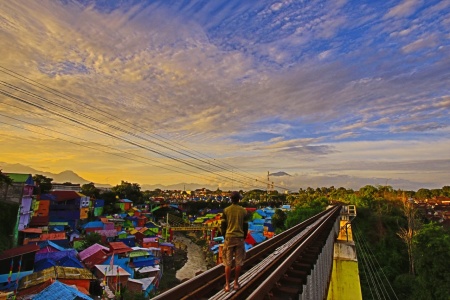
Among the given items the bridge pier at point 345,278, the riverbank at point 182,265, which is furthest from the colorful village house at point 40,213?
the bridge pier at point 345,278

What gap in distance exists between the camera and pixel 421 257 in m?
19.8

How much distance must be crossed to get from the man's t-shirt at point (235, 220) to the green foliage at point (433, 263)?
20.4 metres

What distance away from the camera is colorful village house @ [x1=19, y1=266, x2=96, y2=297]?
752 inches

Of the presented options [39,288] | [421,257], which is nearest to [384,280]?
[421,257]

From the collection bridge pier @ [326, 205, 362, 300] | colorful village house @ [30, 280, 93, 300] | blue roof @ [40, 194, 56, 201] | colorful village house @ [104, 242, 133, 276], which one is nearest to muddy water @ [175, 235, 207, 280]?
colorful village house @ [104, 242, 133, 276]

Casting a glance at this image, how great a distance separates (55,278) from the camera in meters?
19.5

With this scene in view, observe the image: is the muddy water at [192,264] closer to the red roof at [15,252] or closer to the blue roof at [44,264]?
the blue roof at [44,264]

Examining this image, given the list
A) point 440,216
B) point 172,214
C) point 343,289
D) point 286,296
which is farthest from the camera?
point 172,214

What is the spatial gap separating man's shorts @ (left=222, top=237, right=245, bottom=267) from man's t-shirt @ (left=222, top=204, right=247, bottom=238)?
0.34 ft

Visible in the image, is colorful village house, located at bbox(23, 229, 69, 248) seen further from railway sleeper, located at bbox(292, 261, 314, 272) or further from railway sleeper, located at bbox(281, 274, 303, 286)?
railway sleeper, located at bbox(281, 274, 303, 286)

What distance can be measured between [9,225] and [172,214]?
2046 inches

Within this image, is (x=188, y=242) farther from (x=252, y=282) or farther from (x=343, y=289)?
(x=252, y=282)

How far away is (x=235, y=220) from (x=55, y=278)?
68.0 feet

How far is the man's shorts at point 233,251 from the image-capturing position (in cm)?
489
